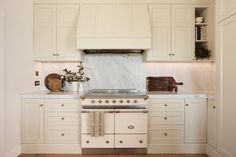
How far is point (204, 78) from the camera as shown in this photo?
3.88 meters

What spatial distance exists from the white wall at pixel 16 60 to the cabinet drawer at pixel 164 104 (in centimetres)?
198

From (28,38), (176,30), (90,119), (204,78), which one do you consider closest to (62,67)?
(28,38)

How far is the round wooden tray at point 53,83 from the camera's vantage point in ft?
12.1

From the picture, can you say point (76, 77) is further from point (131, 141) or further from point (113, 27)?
point (131, 141)

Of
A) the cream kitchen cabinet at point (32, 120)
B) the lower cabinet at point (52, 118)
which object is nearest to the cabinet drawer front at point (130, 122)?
the lower cabinet at point (52, 118)

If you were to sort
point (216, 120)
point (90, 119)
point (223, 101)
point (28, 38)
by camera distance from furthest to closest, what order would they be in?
point (28, 38)
point (90, 119)
point (216, 120)
point (223, 101)

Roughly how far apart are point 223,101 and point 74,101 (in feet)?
6.71

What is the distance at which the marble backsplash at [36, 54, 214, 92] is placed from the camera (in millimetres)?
3869

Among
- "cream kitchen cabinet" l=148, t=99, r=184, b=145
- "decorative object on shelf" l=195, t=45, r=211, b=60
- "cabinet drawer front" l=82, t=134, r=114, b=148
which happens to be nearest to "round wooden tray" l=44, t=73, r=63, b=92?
"cabinet drawer front" l=82, t=134, r=114, b=148

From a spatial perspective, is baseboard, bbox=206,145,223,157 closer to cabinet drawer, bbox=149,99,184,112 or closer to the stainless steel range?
cabinet drawer, bbox=149,99,184,112

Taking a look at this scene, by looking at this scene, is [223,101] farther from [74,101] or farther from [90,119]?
[74,101]

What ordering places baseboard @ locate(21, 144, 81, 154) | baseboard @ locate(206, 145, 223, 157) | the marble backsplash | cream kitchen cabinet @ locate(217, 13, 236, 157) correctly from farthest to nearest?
the marble backsplash < baseboard @ locate(21, 144, 81, 154) < baseboard @ locate(206, 145, 223, 157) < cream kitchen cabinet @ locate(217, 13, 236, 157)

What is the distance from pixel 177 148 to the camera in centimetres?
332

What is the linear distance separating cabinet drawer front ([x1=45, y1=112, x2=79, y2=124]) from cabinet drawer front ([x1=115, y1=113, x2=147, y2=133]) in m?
0.63
